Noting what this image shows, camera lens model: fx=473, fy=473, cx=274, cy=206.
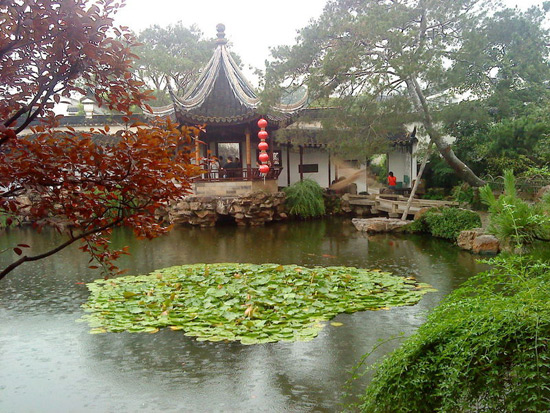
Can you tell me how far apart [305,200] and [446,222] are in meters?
5.62

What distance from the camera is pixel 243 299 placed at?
5.63 metres

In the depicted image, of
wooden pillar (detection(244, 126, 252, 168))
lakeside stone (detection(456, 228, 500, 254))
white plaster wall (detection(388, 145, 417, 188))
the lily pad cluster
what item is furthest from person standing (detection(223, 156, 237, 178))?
the lily pad cluster

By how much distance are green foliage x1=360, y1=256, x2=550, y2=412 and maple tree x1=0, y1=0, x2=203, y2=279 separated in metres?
1.49

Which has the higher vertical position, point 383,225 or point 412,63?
point 412,63

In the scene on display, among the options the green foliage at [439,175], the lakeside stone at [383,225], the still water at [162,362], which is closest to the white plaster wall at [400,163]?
the green foliage at [439,175]

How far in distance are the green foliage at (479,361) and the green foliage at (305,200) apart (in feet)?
43.5

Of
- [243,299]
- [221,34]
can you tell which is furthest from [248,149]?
[243,299]

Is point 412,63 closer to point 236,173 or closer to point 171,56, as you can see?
point 236,173

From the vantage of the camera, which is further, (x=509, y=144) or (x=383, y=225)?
(x=509, y=144)

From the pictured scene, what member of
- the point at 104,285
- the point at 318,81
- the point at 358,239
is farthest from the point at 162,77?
the point at 104,285

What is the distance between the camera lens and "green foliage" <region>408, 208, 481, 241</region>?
1045 centimetres

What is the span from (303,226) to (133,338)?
9.74 m

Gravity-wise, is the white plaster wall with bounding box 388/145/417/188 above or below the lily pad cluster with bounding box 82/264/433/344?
above

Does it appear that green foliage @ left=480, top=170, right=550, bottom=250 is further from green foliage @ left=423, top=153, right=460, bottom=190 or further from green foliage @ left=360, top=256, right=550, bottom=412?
green foliage @ left=423, top=153, right=460, bottom=190
